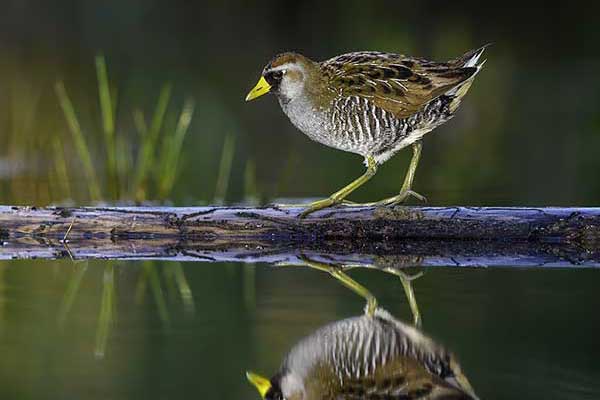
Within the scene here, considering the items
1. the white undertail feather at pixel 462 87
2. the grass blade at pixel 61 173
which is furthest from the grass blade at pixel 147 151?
the white undertail feather at pixel 462 87

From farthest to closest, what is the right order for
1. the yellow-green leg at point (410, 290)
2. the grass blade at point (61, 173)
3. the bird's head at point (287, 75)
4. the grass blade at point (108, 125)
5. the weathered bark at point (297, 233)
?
the grass blade at point (61, 173) < the grass blade at point (108, 125) < the bird's head at point (287, 75) < the weathered bark at point (297, 233) < the yellow-green leg at point (410, 290)

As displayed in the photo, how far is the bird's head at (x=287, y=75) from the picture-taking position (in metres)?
7.09

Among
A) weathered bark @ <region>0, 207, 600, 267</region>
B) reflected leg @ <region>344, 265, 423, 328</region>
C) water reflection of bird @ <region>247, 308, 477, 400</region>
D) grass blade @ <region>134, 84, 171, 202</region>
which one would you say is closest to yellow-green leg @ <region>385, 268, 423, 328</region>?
reflected leg @ <region>344, 265, 423, 328</region>

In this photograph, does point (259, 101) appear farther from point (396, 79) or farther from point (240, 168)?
point (396, 79)

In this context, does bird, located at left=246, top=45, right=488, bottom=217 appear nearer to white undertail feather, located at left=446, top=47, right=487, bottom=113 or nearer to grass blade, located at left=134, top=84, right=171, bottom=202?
Answer: white undertail feather, located at left=446, top=47, right=487, bottom=113

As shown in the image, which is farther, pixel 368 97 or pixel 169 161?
pixel 169 161

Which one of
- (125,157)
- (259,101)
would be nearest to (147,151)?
(125,157)

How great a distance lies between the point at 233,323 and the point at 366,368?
0.93 metres

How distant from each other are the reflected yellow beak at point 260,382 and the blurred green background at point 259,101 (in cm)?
387

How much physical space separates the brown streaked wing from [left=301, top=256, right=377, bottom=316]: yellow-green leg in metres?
A: 0.91

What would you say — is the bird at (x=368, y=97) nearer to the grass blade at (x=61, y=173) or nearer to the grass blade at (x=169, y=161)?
the grass blade at (x=169, y=161)

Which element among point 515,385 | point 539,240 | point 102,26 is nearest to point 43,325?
point 515,385

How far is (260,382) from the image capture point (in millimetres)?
4621

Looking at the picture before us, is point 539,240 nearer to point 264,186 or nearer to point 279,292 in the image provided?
point 279,292
